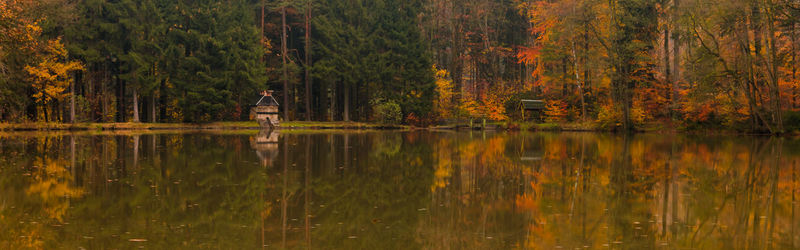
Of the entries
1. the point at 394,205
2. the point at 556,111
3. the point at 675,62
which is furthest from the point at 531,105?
the point at 394,205

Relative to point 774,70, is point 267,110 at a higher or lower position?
lower

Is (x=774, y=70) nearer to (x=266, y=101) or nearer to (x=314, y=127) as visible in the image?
(x=314, y=127)

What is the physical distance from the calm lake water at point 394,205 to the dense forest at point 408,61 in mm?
18006

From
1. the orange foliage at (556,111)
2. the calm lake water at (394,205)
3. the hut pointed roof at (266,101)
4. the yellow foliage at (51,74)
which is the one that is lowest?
the calm lake water at (394,205)

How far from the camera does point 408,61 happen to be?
49.3 metres

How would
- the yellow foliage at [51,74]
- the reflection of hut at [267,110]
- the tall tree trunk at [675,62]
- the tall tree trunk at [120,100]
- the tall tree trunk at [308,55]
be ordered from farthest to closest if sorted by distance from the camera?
the tall tree trunk at [308,55] < the tall tree trunk at [120,100] < the reflection of hut at [267,110] < the yellow foliage at [51,74] < the tall tree trunk at [675,62]

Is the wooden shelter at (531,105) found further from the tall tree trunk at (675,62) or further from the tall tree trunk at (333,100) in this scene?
the tall tree trunk at (333,100)

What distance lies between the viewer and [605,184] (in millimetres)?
10984

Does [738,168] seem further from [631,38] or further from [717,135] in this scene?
[631,38]

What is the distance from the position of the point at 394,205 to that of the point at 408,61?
41110 millimetres

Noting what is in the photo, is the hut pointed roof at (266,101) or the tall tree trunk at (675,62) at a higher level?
the tall tree trunk at (675,62)

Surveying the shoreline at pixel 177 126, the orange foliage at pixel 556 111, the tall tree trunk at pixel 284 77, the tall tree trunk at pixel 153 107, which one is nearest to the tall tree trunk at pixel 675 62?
the orange foliage at pixel 556 111

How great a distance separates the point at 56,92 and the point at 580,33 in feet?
114

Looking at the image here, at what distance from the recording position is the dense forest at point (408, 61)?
101ft
